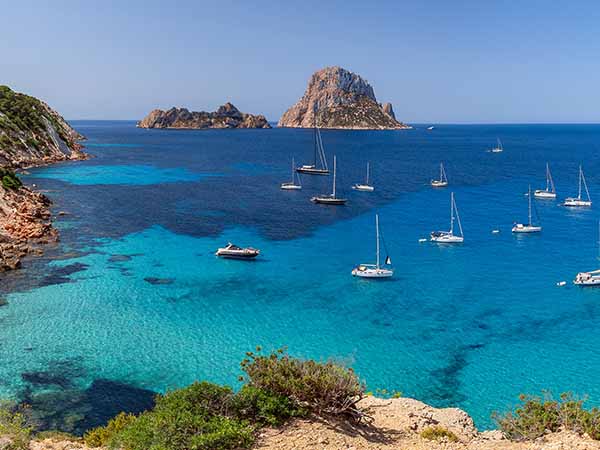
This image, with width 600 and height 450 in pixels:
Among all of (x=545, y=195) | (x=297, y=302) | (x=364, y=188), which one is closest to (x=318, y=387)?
(x=297, y=302)

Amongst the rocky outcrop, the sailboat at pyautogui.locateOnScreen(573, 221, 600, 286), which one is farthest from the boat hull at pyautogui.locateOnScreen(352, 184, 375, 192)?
the rocky outcrop

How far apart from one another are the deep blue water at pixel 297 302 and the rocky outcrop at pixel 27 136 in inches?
1172

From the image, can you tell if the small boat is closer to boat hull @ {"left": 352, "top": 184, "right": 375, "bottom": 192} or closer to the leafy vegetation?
the leafy vegetation

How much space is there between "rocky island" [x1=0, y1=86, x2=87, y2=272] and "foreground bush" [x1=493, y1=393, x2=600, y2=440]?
46240 millimetres

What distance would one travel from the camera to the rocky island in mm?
54287

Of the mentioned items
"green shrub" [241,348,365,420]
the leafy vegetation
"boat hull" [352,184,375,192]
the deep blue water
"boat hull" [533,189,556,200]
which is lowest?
the deep blue water

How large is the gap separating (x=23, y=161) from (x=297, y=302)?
9550 centimetres

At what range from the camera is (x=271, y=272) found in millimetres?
50156

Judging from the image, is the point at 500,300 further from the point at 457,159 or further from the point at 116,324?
the point at 457,159

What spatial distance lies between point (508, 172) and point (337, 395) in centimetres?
12205

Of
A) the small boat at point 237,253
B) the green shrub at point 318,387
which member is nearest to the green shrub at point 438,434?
the green shrub at point 318,387

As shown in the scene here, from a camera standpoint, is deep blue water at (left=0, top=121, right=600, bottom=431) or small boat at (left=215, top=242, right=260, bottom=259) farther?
small boat at (left=215, top=242, right=260, bottom=259)

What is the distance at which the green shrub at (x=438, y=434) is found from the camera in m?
18.7

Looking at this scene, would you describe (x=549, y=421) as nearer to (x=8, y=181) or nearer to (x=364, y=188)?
(x=8, y=181)
